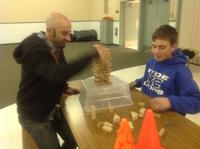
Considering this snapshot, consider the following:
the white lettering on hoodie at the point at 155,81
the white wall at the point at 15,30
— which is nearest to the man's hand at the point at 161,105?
the white lettering on hoodie at the point at 155,81

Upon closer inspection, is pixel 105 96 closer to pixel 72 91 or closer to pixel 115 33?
pixel 72 91

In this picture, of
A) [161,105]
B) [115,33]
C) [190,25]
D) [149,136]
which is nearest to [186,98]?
[161,105]

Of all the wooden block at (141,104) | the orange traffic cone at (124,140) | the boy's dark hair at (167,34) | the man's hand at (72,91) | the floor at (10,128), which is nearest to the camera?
the orange traffic cone at (124,140)

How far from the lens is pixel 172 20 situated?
21.0 feet

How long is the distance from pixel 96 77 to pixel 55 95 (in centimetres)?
28

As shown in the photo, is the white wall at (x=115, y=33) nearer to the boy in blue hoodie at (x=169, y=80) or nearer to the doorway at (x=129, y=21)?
the doorway at (x=129, y=21)

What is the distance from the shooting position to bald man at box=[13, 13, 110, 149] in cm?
129

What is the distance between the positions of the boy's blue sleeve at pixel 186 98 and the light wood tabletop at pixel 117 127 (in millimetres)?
60

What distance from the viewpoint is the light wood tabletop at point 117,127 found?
996 mm

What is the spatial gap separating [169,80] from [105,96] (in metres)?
0.43

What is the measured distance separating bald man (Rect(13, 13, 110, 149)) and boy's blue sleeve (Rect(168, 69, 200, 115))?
45cm

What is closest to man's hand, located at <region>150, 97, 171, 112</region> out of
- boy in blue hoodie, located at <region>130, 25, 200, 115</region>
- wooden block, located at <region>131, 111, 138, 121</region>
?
boy in blue hoodie, located at <region>130, 25, 200, 115</region>

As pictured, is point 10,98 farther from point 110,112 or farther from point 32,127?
point 110,112

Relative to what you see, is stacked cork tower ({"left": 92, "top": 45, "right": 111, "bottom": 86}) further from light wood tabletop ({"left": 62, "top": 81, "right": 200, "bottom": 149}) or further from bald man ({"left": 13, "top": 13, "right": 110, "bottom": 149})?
light wood tabletop ({"left": 62, "top": 81, "right": 200, "bottom": 149})
